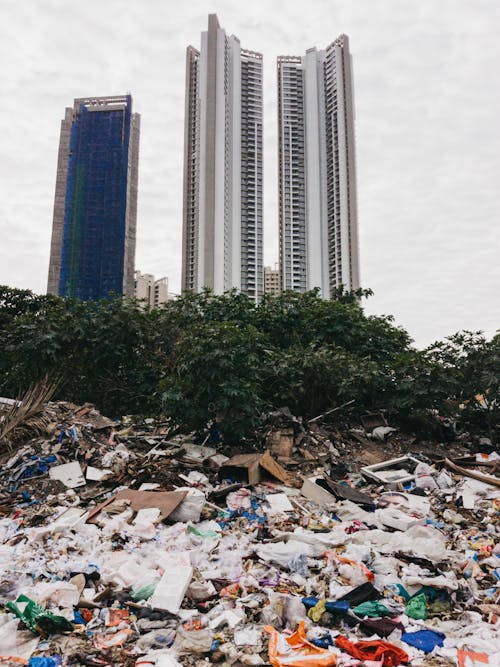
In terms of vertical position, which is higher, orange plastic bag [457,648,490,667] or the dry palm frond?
the dry palm frond

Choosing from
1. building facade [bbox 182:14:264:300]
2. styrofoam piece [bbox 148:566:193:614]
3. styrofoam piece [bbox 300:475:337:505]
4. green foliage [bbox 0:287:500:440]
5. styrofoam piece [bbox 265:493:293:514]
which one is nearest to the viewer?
styrofoam piece [bbox 148:566:193:614]

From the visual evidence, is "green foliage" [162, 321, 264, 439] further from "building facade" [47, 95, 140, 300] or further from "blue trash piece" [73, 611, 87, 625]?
"building facade" [47, 95, 140, 300]

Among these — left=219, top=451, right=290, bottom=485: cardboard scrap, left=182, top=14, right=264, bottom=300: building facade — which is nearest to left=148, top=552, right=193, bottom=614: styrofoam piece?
left=219, top=451, right=290, bottom=485: cardboard scrap

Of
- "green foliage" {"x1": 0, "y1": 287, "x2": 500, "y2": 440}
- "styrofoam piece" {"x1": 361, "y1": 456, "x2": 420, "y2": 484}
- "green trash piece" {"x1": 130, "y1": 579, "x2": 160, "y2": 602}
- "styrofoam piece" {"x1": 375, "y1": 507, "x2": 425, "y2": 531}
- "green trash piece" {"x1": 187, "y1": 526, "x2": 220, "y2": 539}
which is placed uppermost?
"green foliage" {"x1": 0, "y1": 287, "x2": 500, "y2": 440}

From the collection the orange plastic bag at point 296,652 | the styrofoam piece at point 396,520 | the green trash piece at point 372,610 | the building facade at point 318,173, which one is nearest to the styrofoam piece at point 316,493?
the styrofoam piece at point 396,520

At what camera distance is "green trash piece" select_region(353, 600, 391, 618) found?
113 inches

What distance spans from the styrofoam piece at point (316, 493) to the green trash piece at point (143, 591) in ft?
8.02

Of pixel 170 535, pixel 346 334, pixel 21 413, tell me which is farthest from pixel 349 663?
pixel 346 334

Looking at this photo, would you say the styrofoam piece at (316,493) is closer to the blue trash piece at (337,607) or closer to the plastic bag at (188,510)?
the plastic bag at (188,510)

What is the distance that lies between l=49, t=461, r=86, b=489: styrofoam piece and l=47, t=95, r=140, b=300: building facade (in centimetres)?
3236

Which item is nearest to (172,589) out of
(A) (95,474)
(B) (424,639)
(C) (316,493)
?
(B) (424,639)

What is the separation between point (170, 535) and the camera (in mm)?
4109

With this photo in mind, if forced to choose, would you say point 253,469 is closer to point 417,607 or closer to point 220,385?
point 220,385

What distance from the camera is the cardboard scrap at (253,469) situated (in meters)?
5.61
